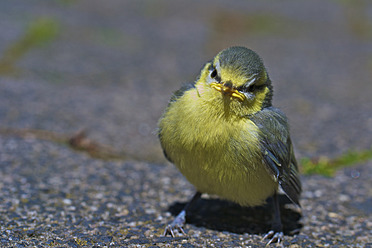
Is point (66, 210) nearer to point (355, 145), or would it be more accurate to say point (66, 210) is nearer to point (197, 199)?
point (197, 199)

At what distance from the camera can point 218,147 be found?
3.27 meters

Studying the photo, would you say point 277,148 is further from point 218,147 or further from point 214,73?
point 214,73

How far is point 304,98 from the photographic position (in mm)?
7137

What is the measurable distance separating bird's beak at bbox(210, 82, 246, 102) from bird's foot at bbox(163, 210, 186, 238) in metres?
1.15

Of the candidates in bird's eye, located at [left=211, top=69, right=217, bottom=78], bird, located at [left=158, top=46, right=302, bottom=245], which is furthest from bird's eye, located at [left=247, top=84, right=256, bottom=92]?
bird's eye, located at [left=211, top=69, right=217, bottom=78]

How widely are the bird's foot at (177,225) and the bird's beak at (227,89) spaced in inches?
45.2

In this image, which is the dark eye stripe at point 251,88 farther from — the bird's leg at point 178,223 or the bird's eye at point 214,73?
the bird's leg at point 178,223

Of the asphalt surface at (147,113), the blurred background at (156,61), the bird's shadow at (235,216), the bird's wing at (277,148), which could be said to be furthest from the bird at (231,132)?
the blurred background at (156,61)

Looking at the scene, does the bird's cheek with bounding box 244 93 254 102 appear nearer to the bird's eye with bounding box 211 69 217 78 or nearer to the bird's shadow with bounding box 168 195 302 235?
the bird's eye with bounding box 211 69 217 78

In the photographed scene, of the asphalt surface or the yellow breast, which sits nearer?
the yellow breast

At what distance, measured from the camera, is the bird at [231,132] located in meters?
3.25

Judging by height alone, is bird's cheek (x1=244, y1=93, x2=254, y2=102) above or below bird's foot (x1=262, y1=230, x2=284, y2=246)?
above

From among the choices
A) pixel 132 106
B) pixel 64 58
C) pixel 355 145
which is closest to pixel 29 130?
pixel 132 106

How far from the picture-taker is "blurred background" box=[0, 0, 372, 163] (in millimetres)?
5891
